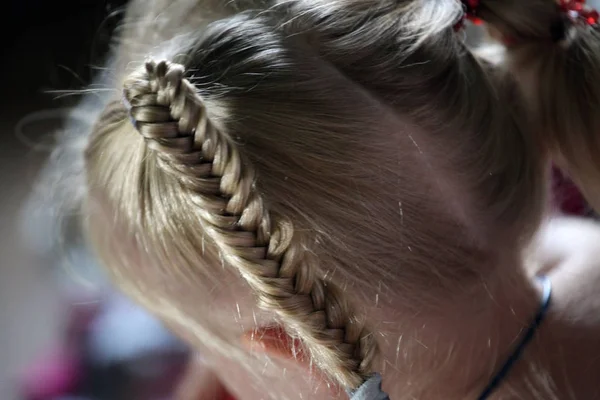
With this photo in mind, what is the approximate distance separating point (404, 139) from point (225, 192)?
0.49 ft

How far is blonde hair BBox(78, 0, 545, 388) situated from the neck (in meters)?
0.02

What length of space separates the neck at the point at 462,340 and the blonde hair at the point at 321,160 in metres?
0.02

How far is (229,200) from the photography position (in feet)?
1.18

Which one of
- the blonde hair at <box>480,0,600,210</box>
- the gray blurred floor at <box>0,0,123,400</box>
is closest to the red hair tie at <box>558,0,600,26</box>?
the blonde hair at <box>480,0,600,210</box>

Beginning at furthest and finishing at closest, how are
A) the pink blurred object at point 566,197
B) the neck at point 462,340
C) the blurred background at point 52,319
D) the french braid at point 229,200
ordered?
the blurred background at point 52,319
the pink blurred object at point 566,197
the neck at point 462,340
the french braid at point 229,200

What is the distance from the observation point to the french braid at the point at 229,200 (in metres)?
0.36

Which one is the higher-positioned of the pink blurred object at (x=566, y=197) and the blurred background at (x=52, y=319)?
the pink blurred object at (x=566, y=197)

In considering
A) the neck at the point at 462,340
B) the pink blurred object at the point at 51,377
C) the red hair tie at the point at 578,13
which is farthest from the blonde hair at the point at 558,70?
the pink blurred object at the point at 51,377

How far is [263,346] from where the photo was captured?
18.0 inches

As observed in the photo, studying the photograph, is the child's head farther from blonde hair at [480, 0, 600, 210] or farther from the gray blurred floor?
the gray blurred floor

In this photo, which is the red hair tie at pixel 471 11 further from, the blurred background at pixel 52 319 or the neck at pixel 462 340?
the blurred background at pixel 52 319

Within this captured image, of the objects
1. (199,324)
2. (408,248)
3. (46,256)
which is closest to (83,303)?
(46,256)

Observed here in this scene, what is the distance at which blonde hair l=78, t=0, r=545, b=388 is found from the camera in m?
0.37

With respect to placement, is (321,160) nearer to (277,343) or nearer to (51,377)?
(277,343)
